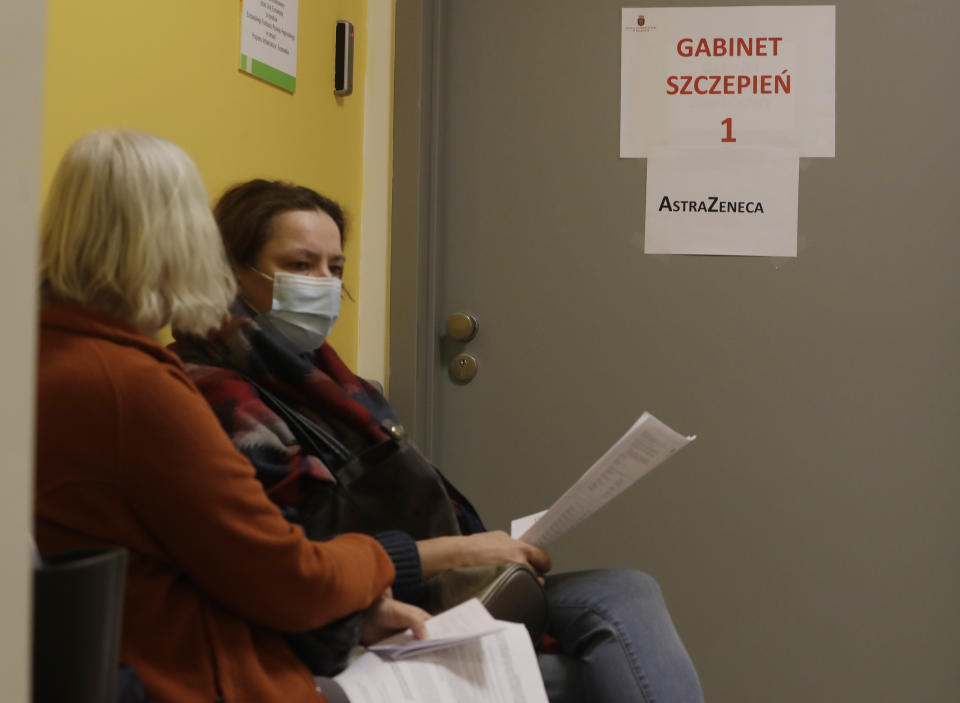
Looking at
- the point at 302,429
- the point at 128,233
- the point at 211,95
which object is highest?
the point at 211,95

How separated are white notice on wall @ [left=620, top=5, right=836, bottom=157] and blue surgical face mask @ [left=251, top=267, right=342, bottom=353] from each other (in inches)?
36.8

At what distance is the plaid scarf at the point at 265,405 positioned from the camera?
124cm

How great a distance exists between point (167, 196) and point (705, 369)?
4.65ft

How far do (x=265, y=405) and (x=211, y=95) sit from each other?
0.60 meters

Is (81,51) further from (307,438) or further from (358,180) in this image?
(358,180)

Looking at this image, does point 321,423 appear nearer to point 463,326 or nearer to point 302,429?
point 302,429

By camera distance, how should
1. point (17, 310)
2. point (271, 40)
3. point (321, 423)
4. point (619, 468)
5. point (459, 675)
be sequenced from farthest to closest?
point (271, 40) < point (321, 423) < point (619, 468) < point (459, 675) < point (17, 310)

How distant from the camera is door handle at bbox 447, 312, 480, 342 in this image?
7.16 feet

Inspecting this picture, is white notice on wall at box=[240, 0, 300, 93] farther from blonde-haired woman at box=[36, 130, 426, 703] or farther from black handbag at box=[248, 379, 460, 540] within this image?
blonde-haired woman at box=[36, 130, 426, 703]

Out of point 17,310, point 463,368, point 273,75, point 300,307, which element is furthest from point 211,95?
point 17,310

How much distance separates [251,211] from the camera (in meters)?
1.51

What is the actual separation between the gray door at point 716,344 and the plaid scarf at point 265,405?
2.31 feet

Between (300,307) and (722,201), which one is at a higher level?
(722,201)

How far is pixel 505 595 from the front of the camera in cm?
124
